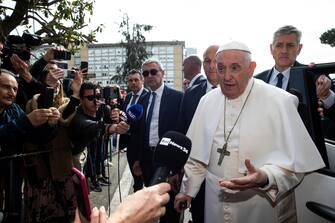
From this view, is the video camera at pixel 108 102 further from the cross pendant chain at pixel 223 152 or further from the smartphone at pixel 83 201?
the smartphone at pixel 83 201

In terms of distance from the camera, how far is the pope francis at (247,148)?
2.54 meters

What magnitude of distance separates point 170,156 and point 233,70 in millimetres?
1148

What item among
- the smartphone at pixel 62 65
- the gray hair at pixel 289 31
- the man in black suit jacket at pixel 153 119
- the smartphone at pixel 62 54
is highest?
the gray hair at pixel 289 31

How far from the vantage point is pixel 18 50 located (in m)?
3.96

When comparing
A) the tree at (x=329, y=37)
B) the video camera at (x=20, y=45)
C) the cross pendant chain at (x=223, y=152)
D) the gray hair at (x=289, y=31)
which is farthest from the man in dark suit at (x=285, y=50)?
the tree at (x=329, y=37)

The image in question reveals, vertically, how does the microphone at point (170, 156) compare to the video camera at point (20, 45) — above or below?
below

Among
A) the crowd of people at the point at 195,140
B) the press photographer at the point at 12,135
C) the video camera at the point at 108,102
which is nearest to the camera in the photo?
the crowd of people at the point at 195,140

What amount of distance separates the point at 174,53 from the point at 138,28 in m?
26.6

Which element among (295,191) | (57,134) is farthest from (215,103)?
(57,134)

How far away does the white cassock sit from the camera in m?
2.55

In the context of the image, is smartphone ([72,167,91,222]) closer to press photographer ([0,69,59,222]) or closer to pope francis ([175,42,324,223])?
pope francis ([175,42,324,223])

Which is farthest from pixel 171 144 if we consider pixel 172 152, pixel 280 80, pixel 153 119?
pixel 153 119

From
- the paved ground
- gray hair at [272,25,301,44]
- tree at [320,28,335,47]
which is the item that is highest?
tree at [320,28,335,47]

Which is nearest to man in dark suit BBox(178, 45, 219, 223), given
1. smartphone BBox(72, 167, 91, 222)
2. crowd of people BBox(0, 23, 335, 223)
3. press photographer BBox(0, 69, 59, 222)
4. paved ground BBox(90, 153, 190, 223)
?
crowd of people BBox(0, 23, 335, 223)
